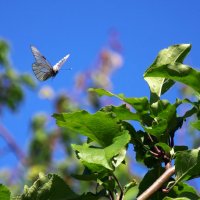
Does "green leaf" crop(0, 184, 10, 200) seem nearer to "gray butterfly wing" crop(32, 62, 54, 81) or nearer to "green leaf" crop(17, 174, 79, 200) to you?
"green leaf" crop(17, 174, 79, 200)

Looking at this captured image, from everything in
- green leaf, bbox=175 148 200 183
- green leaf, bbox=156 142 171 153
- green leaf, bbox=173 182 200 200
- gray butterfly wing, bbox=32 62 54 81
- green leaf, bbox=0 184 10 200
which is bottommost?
green leaf, bbox=173 182 200 200

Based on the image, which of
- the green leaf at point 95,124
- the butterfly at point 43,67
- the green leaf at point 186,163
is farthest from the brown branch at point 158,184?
the butterfly at point 43,67

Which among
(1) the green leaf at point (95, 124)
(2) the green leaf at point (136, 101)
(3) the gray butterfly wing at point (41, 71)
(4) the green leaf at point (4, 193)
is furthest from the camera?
(3) the gray butterfly wing at point (41, 71)

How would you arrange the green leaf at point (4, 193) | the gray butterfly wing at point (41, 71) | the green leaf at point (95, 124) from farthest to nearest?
the gray butterfly wing at point (41, 71), the green leaf at point (95, 124), the green leaf at point (4, 193)

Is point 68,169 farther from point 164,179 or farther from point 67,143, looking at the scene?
point 164,179

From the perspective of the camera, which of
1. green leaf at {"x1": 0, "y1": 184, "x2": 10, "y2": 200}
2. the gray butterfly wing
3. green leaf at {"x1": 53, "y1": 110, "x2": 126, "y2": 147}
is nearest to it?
green leaf at {"x1": 0, "y1": 184, "x2": 10, "y2": 200}

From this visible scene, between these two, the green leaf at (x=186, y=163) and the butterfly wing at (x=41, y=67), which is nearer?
the green leaf at (x=186, y=163)

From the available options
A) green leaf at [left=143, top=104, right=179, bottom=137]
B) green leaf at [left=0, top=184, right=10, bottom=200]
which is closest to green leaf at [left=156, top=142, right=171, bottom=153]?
green leaf at [left=143, top=104, right=179, bottom=137]

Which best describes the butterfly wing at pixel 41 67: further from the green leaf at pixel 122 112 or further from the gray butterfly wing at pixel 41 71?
the green leaf at pixel 122 112
